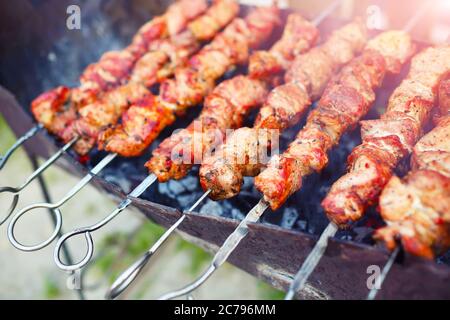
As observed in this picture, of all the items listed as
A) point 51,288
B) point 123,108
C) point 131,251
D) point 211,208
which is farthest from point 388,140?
point 51,288

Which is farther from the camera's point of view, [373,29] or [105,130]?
[373,29]

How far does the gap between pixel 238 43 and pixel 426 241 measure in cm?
211

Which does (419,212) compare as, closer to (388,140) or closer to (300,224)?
(388,140)

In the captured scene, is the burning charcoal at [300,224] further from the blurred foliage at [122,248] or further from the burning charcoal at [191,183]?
the blurred foliage at [122,248]

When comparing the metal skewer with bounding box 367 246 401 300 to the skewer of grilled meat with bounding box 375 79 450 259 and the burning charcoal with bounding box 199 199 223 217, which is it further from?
the burning charcoal with bounding box 199 199 223 217

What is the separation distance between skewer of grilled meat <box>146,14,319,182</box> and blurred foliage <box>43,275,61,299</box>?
263cm

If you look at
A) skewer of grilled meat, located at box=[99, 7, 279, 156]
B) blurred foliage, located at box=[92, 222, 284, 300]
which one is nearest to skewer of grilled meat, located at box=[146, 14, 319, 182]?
skewer of grilled meat, located at box=[99, 7, 279, 156]

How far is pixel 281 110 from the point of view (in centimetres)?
248

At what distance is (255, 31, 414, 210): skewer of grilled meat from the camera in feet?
6.71
